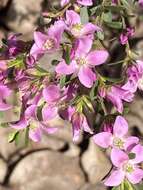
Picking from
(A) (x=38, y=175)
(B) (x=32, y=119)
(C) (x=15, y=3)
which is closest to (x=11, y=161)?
(A) (x=38, y=175)

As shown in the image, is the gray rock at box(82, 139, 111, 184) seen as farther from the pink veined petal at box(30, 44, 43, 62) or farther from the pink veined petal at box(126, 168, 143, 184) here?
the pink veined petal at box(30, 44, 43, 62)

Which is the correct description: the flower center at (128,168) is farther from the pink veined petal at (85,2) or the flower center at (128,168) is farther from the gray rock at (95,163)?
the gray rock at (95,163)

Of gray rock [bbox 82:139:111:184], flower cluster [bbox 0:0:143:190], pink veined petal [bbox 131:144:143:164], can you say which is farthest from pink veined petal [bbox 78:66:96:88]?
gray rock [bbox 82:139:111:184]

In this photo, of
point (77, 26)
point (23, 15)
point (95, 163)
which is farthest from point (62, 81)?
point (23, 15)

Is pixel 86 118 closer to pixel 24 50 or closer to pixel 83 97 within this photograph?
pixel 83 97

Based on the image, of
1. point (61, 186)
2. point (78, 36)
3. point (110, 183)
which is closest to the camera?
point (78, 36)

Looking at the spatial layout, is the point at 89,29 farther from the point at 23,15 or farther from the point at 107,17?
the point at 23,15

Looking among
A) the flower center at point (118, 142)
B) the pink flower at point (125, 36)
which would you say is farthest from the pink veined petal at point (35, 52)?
the pink flower at point (125, 36)
